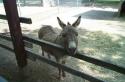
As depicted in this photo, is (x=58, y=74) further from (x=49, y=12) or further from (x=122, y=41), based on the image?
(x=49, y=12)

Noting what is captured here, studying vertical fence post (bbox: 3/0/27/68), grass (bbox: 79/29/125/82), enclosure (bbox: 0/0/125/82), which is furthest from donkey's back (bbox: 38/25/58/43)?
grass (bbox: 79/29/125/82)

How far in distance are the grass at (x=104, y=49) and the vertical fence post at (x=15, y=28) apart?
1.96 meters

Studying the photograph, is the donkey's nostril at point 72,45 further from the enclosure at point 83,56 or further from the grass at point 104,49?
the grass at point 104,49

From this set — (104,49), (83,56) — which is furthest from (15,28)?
(104,49)

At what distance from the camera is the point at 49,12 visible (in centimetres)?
1316

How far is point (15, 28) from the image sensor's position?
3914mm

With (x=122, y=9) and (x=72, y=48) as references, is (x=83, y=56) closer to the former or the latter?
(x=72, y=48)

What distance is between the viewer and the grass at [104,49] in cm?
480

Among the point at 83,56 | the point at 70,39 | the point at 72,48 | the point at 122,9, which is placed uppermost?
the point at 70,39

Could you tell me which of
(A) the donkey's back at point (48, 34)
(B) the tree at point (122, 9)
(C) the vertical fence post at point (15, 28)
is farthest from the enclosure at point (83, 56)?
(B) the tree at point (122, 9)

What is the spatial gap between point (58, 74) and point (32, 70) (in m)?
0.74

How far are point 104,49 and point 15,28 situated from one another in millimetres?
Result: 3781

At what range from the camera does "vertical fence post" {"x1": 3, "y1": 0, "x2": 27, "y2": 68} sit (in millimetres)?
3730

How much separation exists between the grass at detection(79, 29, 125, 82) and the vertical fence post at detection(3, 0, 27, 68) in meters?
1.96
